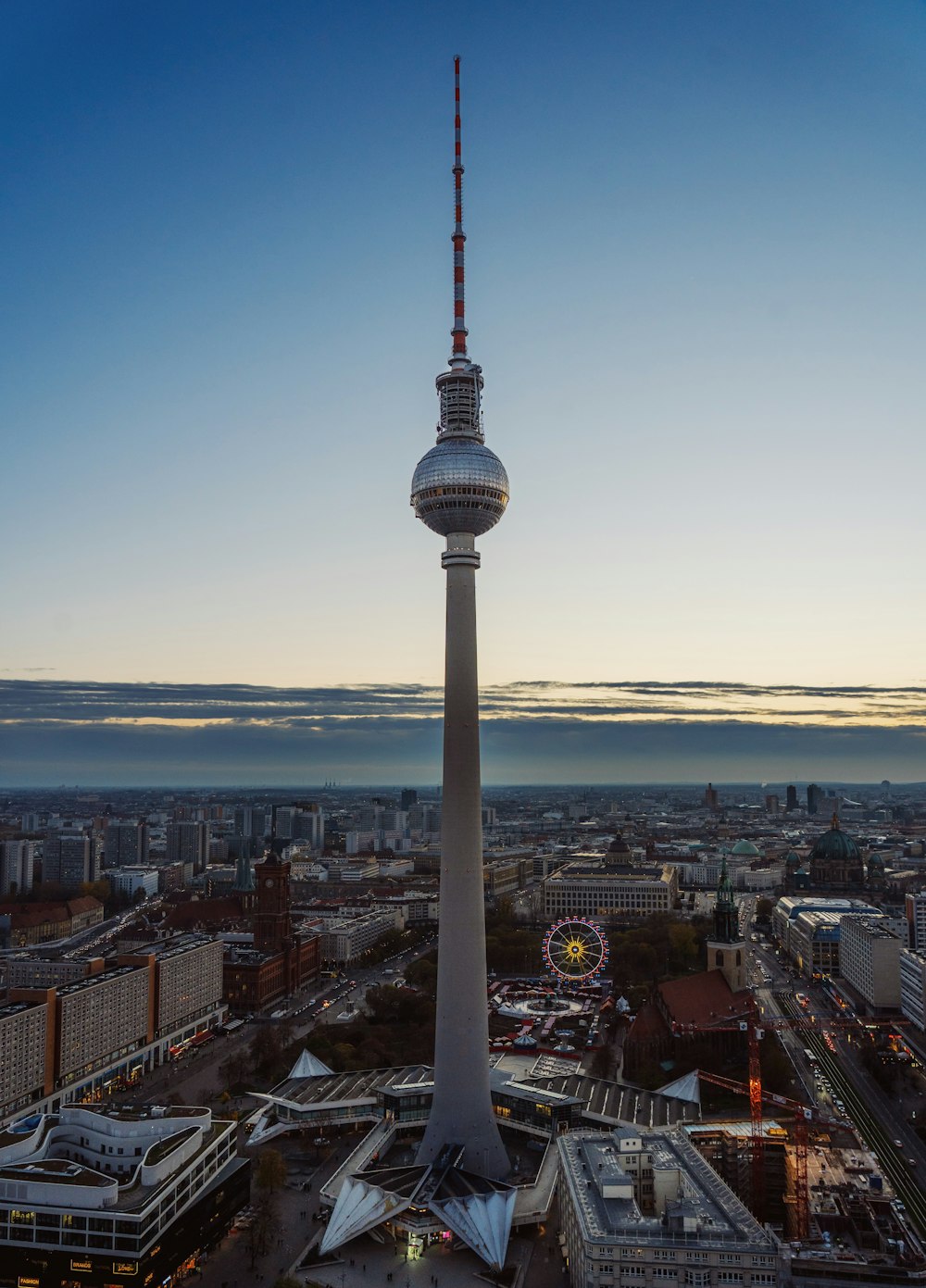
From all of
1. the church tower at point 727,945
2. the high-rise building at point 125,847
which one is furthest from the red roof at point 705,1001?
the high-rise building at point 125,847

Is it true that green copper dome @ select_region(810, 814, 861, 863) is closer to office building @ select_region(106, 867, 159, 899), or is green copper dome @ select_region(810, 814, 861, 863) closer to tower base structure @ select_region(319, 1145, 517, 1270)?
office building @ select_region(106, 867, 159, 899)

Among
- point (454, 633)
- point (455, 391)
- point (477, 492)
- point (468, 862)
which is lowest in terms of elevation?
point (468, 862)

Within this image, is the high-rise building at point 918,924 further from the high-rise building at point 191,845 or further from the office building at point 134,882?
the high-rise building at point 191,845

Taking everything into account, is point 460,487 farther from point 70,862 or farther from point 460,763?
point 70,862

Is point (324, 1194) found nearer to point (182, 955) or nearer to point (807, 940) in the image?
point (182, 955)

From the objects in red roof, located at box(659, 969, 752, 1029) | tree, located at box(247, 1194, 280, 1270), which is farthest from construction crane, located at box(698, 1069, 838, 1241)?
tree, located at box(247, 1194, 280, 1270)

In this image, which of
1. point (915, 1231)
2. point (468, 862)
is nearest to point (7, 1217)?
point (468, 862)

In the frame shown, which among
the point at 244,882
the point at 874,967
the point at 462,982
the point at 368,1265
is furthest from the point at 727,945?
the point at 244,882
